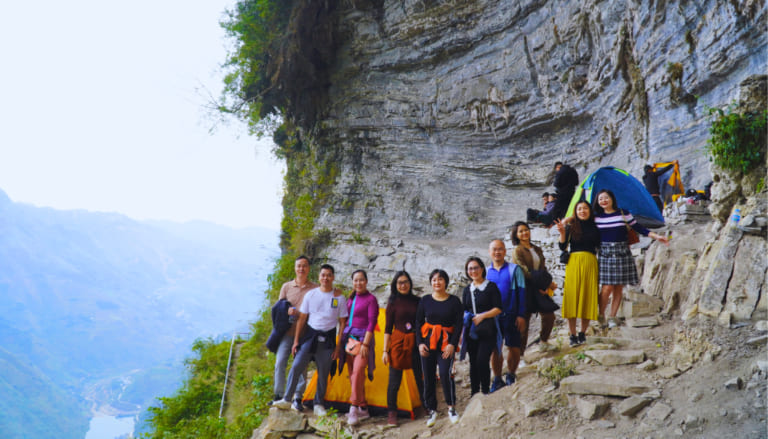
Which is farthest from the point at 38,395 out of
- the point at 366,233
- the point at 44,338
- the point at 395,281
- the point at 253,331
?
the point at 395,281

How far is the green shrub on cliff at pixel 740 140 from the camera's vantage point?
154 inches

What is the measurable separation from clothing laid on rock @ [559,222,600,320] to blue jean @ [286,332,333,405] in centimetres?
273

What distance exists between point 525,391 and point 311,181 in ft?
44.0

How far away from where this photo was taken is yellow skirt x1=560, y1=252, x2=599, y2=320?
14.6ft

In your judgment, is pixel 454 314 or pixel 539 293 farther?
pixel 539 293

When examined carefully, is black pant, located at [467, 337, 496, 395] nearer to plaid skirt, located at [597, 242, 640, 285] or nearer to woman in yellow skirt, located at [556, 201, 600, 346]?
woman in yellow skirt, located at [556, 201, 600, 346]

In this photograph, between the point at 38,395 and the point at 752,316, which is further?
the point at 38,395

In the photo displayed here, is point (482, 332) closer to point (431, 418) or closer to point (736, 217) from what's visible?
point (431, 418)

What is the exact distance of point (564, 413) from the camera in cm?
329

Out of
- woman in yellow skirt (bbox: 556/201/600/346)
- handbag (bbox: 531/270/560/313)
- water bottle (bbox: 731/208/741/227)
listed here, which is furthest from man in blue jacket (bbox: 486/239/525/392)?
water bottle (bbox: 731/208/741/227)

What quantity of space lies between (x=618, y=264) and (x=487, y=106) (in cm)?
1002

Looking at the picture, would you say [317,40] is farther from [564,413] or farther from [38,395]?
[38,395]

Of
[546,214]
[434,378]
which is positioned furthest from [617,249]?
[546,214]

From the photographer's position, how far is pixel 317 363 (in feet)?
15.2
